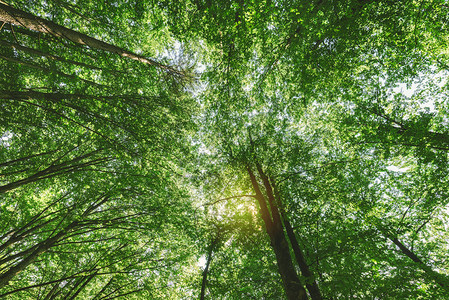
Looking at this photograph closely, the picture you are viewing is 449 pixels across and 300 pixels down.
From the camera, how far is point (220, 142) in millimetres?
8406

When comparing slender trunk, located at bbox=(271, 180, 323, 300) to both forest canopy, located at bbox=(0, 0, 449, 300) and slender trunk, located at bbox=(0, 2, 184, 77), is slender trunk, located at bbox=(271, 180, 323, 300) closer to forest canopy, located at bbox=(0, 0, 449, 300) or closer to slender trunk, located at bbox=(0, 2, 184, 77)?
forest canopy, located at bbox=(0, 0, 449, 300)

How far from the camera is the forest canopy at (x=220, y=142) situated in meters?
4.50

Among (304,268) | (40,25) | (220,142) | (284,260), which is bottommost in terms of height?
(304,268)

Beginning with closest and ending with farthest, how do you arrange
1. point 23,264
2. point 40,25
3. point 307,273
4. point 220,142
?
1. point 40,25
2. point 23,264
3. point 307,273
4. point 220,142

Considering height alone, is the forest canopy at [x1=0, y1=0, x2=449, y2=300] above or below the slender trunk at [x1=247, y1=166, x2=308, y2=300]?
above

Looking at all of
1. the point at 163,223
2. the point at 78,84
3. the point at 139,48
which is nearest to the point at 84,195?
the point at 163,223

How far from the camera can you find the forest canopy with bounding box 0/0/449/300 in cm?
450

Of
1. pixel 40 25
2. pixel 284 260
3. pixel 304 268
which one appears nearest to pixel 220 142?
pixel 284 260

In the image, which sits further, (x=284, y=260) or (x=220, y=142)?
(x=220, y=142)

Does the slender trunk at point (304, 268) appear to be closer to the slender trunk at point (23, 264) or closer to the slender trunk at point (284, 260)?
the slender trunk at point (284, 260)

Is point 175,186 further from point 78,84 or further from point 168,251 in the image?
point 78,84

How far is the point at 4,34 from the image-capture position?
4.49 meters

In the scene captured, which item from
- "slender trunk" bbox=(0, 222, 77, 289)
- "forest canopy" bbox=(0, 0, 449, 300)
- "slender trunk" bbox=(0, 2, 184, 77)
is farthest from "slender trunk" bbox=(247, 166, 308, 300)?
"slender trunk" bbox=(0, 2, 184, 77)

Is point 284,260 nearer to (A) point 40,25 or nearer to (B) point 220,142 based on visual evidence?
(B) point 220,142
